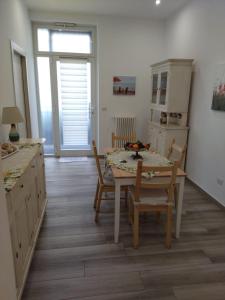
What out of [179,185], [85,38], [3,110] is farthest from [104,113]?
[179,185]

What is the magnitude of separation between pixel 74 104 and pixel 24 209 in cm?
366

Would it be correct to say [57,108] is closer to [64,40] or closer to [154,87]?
[64,40]

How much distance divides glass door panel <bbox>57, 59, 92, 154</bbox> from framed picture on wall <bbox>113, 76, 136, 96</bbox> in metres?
0.62

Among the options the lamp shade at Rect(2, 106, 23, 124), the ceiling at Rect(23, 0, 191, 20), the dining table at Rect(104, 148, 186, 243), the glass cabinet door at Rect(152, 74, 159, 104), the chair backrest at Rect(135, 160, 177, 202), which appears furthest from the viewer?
the glass cabinet door at Rect(152, 74, 159, 104)

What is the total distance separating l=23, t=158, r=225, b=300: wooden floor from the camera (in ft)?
5.81

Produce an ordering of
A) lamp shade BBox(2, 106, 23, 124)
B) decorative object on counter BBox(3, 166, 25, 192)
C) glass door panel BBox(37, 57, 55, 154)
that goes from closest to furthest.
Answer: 1. decorative object on counter BBox(3, 166, 25, 192)
2. lamp shade BBox(2, 106, 23, 124)
3. glass door panel BBox(37, 57, 55, 154)

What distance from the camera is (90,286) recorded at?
1811mm

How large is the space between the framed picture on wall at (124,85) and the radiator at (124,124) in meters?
0.54

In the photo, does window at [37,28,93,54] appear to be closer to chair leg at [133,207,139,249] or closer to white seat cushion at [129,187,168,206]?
white seat cushion at [129,187,168,206]

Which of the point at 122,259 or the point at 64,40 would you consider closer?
the point at 122,259

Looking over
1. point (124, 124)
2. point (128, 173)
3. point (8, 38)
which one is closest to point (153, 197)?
point (128, 173)

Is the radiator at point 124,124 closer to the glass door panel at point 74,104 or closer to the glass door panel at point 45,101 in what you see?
the glass door panel at point 74,104

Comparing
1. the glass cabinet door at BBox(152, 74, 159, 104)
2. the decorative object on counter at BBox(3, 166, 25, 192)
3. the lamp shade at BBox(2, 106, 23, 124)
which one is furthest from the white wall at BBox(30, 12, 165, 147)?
the decorative object on counter at BBox(3, 166, 25, 192)

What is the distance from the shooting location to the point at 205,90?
3.47m
